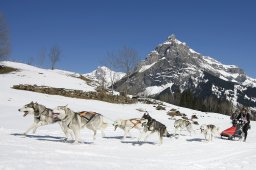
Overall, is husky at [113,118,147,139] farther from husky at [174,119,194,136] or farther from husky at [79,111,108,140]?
husky at [174,119,194,136]

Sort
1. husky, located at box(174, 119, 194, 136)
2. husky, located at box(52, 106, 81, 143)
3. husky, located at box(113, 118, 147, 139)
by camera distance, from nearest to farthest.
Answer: husky, located at box(52, 106, 81, 143)
husky, located at box(113, 118, 147, 139)
husky, located at box(174, 119, 194, 136)

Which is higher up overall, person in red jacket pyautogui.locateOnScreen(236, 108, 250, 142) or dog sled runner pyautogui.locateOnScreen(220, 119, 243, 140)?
person in red jacket pyautogui.locateOnScreen(236, 108, 250, 142)

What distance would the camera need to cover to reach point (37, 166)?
805 centimetres

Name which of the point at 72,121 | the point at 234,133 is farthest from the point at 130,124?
the point at 234,133

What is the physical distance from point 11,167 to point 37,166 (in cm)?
68

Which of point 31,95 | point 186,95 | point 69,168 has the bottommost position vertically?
point 69,168

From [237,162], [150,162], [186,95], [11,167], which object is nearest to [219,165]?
[237,162]

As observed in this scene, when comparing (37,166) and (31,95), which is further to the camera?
(31,95)

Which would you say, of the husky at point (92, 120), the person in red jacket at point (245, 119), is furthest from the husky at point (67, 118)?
the person in red jacket at point (245, 119)

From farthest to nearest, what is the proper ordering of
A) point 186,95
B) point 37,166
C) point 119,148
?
1. point 186,95
2. point 119,148
3. point 37,166

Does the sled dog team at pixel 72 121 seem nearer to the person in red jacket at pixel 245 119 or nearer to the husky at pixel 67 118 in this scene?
the husky at pixel 67 118

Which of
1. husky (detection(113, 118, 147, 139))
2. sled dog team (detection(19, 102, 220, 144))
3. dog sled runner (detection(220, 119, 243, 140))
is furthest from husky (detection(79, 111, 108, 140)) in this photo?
dog sled runner (detection(220, 119, 243, 140))

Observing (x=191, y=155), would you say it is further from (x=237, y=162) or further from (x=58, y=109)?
(x=58, y=109)

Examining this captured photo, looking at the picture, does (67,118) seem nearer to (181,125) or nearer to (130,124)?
(130,124)
